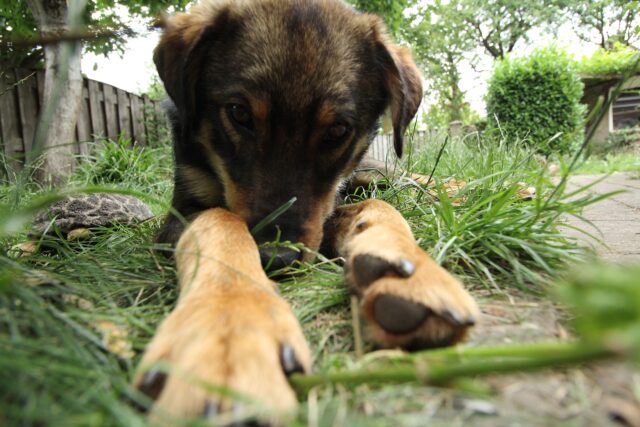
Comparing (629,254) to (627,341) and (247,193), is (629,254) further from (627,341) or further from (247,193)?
(627,341)

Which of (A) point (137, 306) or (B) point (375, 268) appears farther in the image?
(A) point (137, 306)

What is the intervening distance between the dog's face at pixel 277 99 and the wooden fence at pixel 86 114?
3402mm

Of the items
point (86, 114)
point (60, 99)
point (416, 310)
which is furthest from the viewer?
point (86, 114)

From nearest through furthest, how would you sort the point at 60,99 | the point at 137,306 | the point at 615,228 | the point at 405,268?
the point at 405,268 → the point at 137,306 → the point at 615,228 → the point at 60,99

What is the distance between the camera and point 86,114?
901 cm

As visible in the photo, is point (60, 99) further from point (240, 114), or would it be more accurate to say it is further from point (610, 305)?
point (610, 305)

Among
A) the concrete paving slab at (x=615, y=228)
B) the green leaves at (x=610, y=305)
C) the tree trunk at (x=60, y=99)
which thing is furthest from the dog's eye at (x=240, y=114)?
the tree trunk at (x=60, y=99)

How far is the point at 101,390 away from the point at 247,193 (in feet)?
4.85

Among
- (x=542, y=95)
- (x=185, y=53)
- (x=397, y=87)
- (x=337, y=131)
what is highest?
(x=542, y=95)

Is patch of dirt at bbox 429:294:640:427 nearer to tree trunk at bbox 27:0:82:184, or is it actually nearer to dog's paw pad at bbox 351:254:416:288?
dog's paw pad at bbox 351:254:416:288

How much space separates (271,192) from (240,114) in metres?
0.50

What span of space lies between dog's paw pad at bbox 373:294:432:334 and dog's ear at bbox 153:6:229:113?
6.03 ft

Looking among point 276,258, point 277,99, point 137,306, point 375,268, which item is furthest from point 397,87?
point 137,306

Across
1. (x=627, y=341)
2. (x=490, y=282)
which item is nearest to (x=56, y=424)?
(x=627, y=341)
